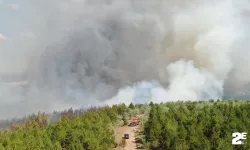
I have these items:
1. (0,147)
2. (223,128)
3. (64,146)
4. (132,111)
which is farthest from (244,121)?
(132,111)

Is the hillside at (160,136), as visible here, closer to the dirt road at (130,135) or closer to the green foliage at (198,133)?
the green foliage at (198,133)

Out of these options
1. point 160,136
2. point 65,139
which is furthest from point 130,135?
point 65,139

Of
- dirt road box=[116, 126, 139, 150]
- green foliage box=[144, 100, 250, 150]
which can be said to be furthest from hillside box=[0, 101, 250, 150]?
dirt road box=[116, 126, 139, 150]

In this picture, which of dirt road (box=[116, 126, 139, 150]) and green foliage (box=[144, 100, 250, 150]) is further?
dirt road (box=[116, 126, 139, 150])

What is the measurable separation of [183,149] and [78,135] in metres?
18.8

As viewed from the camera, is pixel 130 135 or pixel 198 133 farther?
pixel 130 135

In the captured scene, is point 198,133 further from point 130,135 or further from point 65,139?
point 130,135

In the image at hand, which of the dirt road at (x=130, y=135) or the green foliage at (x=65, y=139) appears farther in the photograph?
the dirt road at (x=130, y=135)

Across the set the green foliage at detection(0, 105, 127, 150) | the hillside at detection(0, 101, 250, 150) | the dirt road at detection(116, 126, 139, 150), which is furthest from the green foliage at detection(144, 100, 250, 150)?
the green foliage at detection(0, 105, 127, 150)

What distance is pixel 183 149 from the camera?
66.4 metres

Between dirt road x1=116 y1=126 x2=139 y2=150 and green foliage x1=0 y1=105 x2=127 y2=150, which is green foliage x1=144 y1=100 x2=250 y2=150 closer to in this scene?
dirt road x1=116 y1=126 x2=139 y2=150

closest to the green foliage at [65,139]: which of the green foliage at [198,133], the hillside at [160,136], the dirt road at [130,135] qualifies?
the hillside at [160,136]

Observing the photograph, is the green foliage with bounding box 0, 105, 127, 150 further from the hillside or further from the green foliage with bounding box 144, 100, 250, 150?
the green foliage with bounding box 144, 100, 250, 150

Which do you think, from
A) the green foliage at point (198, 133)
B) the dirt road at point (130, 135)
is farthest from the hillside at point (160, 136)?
the dirt road at point (130, 135)
